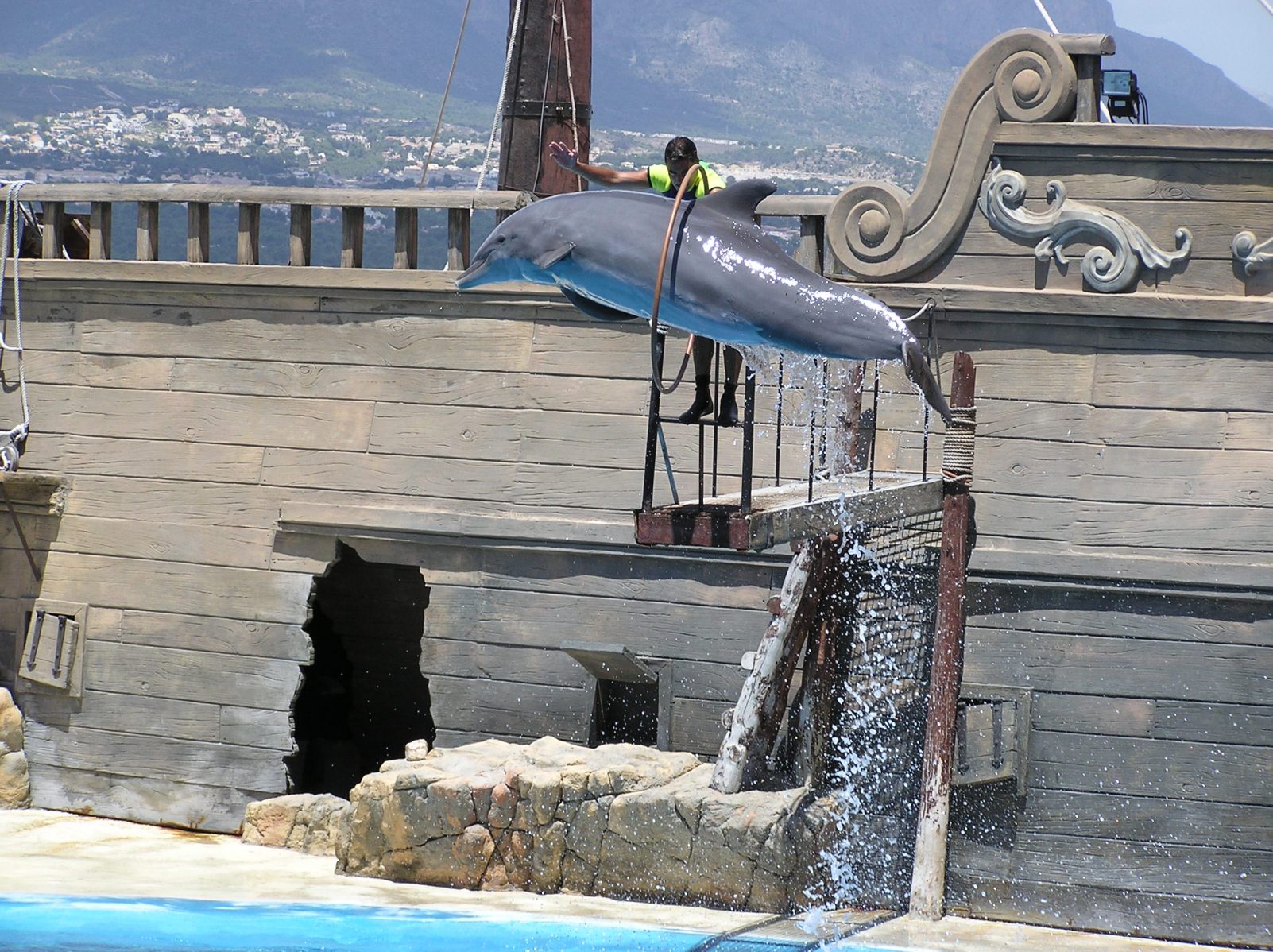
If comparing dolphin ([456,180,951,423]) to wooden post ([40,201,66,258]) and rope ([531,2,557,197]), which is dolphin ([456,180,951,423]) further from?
wooden post ([40,201,66,258])

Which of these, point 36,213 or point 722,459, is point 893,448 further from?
point 36,213

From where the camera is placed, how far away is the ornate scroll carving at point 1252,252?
720cm

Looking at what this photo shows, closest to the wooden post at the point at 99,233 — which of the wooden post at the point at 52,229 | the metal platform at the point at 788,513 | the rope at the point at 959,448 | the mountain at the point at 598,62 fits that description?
the wooden post at the point at 52,229

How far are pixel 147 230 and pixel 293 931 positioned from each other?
4226 millimetres

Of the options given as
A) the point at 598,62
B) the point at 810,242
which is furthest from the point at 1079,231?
the point at 598,62

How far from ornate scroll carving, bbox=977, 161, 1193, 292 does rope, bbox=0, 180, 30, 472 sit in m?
5.55

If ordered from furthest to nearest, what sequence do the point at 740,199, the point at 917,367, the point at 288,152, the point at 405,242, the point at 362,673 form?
the point at 288,152, the point at 362,673, the point at 405,242, the point at 740,199, the point at 917,367

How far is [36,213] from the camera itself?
973 cm

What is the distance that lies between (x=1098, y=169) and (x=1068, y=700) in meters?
2.55

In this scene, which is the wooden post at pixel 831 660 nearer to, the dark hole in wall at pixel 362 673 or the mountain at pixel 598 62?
the dark hole in wall at pixel 362 673

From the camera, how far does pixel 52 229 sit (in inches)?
364

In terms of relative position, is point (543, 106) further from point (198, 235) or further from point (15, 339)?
point (15, 339)

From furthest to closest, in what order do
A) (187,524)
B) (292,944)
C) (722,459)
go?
(187,524)
(722,459)
(292,944)

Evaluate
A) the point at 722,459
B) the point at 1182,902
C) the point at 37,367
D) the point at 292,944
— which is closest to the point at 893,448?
the point at 722,459
